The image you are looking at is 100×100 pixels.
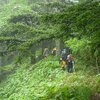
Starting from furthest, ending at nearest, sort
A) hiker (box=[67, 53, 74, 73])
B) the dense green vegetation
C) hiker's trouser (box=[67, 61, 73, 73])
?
hiker's trouser (box=[67, 61, 73, 73])
hiker (box=[67, 53, 74, 73])
the dense green vegetation

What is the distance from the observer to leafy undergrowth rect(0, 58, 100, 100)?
13430mm

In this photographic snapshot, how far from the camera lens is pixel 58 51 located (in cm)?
2678

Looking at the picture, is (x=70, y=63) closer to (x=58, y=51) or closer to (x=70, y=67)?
(x=70, y=67)

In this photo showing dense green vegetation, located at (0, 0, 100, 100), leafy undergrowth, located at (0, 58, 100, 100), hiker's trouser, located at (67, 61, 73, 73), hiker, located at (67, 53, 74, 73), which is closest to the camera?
dense green vegetation, located at (0, 0, 100, 100)

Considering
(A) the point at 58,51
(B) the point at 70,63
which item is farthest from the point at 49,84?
(A) the point at 58,51

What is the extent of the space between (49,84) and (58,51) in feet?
35.2

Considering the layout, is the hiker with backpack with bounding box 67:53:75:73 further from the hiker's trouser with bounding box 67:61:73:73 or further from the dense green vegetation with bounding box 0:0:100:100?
the dense green vegetation with bounding box 0:0:100:100

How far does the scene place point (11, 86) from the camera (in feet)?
82.3

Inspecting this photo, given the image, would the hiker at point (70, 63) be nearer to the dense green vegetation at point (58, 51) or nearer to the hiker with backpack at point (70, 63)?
the hiker with backpack at point (70, 63)

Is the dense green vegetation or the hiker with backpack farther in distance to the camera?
the hiker with backpack

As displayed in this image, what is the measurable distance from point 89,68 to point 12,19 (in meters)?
12.5

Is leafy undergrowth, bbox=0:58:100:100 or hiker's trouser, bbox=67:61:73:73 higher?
hiker's trouser, bbox=67:61:73:73

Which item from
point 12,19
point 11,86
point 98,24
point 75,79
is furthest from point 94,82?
point 12,19

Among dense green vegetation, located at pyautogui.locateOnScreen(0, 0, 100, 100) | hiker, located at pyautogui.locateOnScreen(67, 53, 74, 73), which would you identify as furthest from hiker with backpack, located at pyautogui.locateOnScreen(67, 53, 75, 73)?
dense green vegetation, located at pyautogui.locateOnScreen(0, 0, 100, 100)
